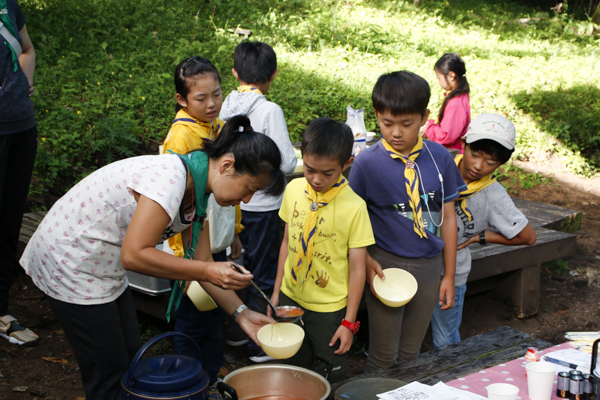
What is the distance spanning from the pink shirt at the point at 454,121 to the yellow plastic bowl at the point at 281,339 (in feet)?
8.90

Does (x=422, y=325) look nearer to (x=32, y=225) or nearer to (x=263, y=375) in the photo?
(x=263, y=375)

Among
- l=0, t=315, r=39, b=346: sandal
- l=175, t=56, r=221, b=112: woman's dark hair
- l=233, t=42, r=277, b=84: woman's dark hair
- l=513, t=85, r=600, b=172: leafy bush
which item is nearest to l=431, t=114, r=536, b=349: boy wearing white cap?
l=233, t=42, r=277, b=84: woman's dark hair

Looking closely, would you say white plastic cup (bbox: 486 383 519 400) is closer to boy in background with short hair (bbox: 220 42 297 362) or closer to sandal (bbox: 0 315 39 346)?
boy in background with short hair (bbox: 220 42 297 362)

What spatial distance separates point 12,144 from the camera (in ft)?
9.74

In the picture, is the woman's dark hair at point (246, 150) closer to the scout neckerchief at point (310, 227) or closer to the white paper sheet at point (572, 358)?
the scout neckerchief at point (310, 227)

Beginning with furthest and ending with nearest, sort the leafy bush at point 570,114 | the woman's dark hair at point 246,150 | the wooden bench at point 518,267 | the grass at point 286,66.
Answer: the leafy bush at point 570,114
the grass at point 286,66
the wooden bench at point 518,267
the woman's dark hair at point 246,150

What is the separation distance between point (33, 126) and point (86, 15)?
192 inches

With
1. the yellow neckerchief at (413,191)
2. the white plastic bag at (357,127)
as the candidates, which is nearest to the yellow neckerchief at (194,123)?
the yellow neckerchief at (413,191)

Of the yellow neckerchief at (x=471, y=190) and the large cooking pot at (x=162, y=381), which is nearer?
the large cooking pot at (x=162, y=381)

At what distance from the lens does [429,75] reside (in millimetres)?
8820

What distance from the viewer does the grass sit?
5.36 m

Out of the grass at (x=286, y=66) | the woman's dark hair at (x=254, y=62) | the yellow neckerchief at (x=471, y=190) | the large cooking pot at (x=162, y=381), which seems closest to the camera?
the large cooking pot at (x=162, y=381)

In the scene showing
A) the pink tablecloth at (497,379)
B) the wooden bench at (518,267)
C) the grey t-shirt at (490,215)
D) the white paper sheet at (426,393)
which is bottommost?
the wooden bench at (518,267)

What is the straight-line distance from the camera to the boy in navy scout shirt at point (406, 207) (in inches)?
94.5
